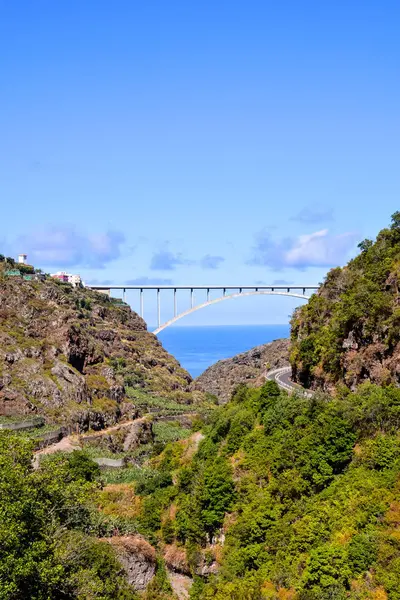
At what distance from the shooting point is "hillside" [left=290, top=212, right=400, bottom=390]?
38.5 meters

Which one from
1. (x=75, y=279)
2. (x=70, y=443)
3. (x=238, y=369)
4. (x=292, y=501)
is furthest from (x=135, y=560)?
(x=75, y=279)

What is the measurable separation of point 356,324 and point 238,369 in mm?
70308

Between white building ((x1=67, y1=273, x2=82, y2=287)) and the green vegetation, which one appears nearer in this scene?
the green vegetation

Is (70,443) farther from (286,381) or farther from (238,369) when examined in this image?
(238,369)

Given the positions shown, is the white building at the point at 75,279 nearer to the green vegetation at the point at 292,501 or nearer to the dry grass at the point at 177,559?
the green vegetation at the point at 292,501

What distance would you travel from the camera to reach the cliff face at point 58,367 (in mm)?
59875

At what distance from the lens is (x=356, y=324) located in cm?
4134

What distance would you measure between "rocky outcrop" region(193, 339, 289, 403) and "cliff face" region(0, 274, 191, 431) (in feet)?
46.8

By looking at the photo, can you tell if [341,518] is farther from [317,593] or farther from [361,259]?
[361,259]

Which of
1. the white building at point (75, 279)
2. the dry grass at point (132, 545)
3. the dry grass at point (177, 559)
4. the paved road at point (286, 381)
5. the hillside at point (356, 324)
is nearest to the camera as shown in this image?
the dry grass at point (132, 545)

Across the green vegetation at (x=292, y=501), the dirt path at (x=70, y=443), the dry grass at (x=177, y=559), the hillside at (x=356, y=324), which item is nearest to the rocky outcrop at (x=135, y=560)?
the green vegetation at (x=292, y=501)

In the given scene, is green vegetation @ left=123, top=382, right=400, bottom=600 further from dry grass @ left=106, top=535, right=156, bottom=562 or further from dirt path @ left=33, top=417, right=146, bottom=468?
dirt path @ left=33, top=417, right=146, bottom=468

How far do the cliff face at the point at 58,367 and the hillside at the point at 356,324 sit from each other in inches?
786

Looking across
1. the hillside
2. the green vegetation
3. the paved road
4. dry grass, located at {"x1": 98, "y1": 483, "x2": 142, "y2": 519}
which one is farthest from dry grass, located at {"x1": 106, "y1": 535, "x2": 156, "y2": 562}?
the hillside
